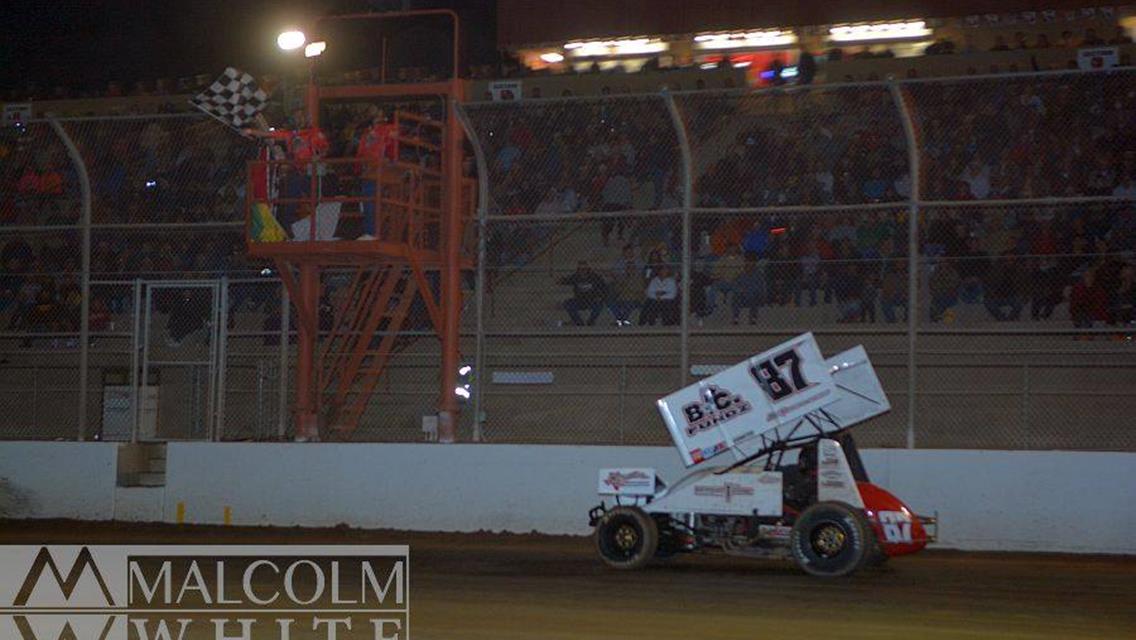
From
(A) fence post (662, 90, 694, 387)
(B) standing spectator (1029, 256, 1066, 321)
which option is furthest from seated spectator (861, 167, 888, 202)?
(A) fence post (662, 90, 694, 387)

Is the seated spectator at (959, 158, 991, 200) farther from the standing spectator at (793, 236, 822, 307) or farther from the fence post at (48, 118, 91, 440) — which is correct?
the fence post at (48, 118, 91, 440)

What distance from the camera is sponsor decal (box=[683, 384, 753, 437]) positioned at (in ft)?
38.4

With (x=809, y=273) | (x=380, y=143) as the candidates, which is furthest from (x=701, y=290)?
(x=380, y=143)

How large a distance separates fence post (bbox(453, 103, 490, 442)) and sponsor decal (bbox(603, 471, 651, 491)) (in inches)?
117

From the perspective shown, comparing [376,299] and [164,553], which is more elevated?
[376,299]

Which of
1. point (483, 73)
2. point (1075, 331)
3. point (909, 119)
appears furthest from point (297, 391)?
point (483, 73)

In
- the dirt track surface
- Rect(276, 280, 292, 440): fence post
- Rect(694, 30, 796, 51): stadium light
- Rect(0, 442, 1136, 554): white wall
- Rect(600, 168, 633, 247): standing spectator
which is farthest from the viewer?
Rect(694, 30, 796, 51): stadium light

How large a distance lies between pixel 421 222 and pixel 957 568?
6781 millimetres

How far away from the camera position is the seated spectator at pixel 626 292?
47.2 ft

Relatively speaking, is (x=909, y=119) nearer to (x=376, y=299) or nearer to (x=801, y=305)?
(x=801, y=305)

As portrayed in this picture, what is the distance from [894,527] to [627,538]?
222 cm

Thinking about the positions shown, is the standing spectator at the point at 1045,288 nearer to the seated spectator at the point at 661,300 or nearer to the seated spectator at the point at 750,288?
the seated spectator at the point at 750,288

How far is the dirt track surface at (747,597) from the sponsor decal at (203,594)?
0.34 meters

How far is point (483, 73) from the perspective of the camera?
79.3 ft
